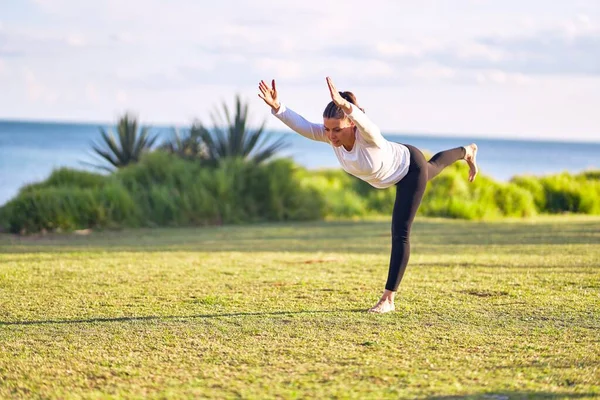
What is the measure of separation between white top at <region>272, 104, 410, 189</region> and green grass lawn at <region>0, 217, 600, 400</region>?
94 cm

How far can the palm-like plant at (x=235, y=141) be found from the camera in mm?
15055

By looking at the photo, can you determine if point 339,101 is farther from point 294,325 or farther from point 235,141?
point 235,141

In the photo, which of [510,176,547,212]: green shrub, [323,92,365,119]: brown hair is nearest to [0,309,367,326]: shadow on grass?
[323,92,365,119]: brown hair

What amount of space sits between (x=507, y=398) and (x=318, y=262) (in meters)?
5.02

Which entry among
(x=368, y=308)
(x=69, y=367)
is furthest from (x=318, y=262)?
(x=69, y=367)

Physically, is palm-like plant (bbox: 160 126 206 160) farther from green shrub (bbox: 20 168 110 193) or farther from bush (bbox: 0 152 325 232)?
green shrub (bbox: 20 168 110 193)

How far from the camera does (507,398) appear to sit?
11.1 feet

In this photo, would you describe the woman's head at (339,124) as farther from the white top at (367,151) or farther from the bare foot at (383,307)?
the bare foot at (383,307)

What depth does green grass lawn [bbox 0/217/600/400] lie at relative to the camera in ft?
12.0

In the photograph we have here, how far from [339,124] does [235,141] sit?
10.3 m

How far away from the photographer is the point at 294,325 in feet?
16.1

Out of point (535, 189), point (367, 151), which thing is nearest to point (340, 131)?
point (367, 151)

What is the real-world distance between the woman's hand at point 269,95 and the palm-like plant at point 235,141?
9.51 metres

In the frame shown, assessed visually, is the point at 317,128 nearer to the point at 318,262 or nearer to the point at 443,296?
the point at 443,296
